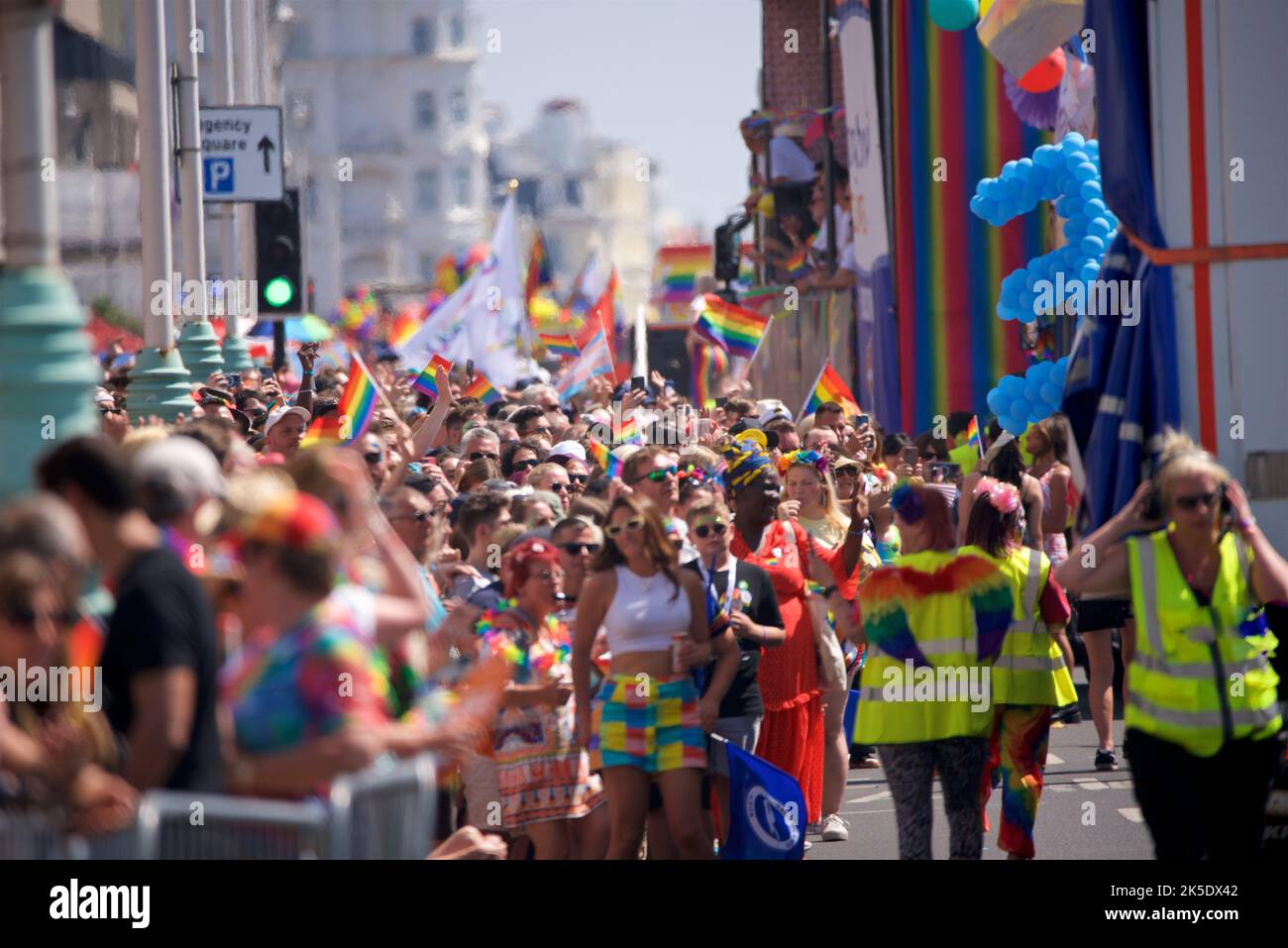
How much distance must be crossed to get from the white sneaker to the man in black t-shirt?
572cm

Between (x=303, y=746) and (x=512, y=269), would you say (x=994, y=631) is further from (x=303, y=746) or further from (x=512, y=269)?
(x=512, y=269)

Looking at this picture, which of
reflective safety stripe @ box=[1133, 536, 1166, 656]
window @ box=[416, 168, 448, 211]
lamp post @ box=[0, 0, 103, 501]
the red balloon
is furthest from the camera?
window @ box=[416, 168, 448, 211]

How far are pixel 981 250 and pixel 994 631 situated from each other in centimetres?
1224

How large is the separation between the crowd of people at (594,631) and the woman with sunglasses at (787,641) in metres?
0.02

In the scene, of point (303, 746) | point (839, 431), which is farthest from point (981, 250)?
point (303, 746)

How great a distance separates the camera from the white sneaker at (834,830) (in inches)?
399

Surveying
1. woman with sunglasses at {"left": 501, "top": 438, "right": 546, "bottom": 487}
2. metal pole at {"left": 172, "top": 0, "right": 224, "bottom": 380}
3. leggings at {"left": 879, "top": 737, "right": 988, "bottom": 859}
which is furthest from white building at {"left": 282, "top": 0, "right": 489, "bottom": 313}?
leggings at {"left": 879, "top": 737, "right": 988, "bottom": 859}

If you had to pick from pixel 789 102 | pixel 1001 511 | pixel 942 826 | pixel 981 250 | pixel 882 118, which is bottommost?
pixel 942 826

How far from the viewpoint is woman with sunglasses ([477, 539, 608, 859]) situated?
26.3 feet

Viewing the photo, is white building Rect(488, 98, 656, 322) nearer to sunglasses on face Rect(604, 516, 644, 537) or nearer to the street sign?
the street sign

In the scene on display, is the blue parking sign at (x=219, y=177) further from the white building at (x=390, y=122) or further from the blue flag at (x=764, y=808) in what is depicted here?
the white building at (x=390, y=122)

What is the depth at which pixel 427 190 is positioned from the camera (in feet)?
431
